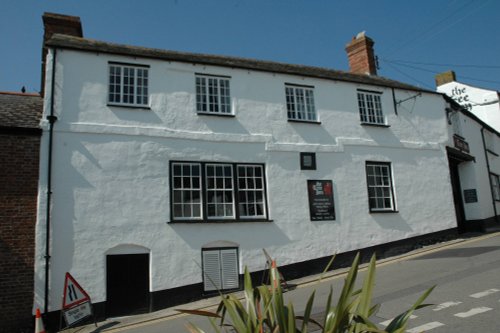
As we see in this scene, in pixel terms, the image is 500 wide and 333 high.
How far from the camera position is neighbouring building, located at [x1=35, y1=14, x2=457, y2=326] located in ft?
35.9

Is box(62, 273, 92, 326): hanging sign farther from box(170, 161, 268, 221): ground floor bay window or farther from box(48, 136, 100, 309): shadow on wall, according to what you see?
box(170, 161, 268, 221): ground floor bay window

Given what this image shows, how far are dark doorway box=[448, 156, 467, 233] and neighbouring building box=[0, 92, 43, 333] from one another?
590 inches

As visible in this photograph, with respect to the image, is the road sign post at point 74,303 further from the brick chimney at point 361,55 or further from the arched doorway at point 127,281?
the brick chimney at point 361,55

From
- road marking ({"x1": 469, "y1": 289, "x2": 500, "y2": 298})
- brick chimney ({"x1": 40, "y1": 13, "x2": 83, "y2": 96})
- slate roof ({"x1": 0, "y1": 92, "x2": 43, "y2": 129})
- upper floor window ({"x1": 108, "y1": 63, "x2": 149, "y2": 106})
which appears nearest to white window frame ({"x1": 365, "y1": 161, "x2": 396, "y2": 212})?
road marking ({"x1": 469, "y1": 289, "x2": 500, "y2": 298})

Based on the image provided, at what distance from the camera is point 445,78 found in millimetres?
30203

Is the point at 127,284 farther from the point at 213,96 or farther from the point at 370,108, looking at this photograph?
the point at 370,108

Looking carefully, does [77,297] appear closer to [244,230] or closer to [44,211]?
[44,211]

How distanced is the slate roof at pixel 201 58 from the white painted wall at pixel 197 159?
198 mm

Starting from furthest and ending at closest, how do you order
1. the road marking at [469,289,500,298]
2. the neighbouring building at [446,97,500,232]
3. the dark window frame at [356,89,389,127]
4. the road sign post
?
the neighbouring building at [446,97,500,232]
the dark window frame at [356,89,389,127]
the road sign post
the road marking at [469,289,500,298]

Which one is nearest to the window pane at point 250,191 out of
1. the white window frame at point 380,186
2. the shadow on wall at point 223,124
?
the shadow on wall at point 223,124

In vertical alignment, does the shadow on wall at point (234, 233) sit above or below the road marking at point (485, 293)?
above

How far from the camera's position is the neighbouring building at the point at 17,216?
985 cm

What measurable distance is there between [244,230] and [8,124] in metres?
6.48

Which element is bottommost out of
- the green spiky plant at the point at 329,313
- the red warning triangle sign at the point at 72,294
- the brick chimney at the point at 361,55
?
the red warning triangle sign at the point at 72,294
